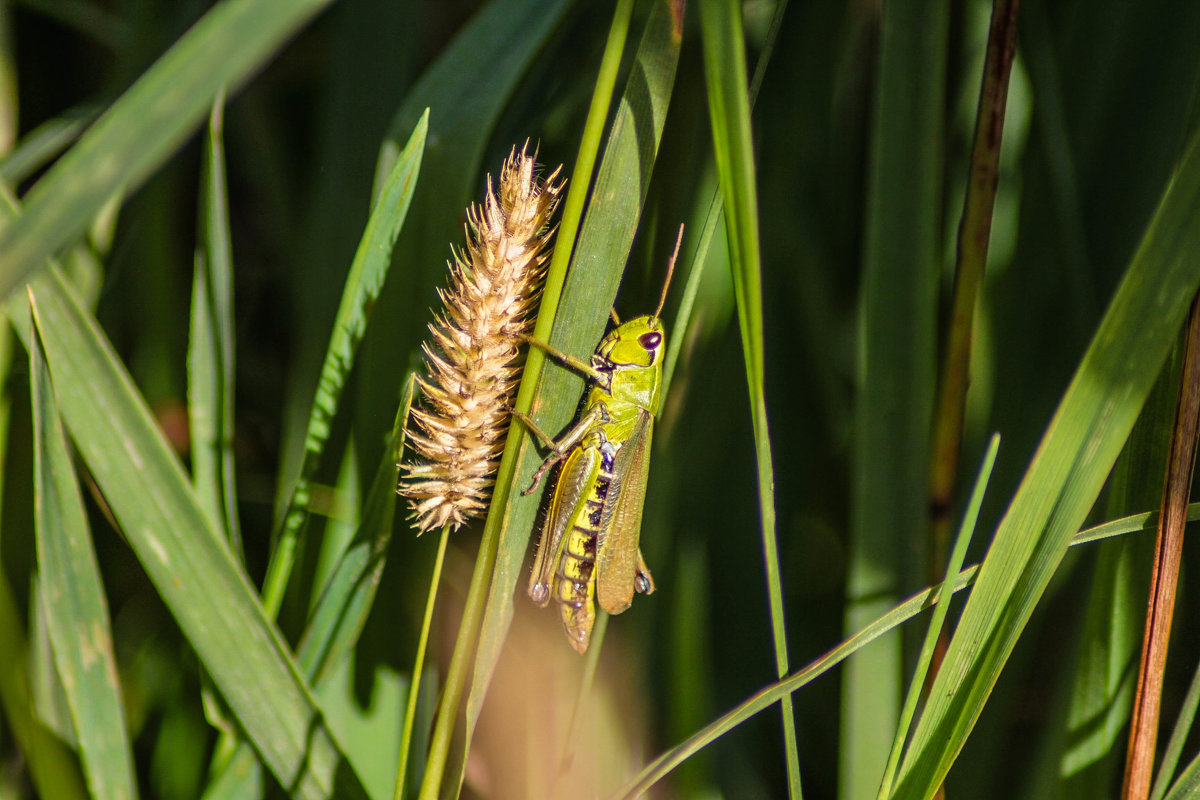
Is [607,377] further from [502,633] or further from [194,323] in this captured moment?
[194,323]

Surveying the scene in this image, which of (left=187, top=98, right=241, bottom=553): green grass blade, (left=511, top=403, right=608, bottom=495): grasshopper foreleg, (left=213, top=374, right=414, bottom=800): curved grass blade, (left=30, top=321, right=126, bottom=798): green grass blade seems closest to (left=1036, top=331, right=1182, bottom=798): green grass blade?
(left=511, top=403, right=608, bottom=495): grasshopper foreleg

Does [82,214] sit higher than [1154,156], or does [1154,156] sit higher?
[1154,156]

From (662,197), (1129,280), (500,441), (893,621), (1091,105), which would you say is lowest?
(893,621)

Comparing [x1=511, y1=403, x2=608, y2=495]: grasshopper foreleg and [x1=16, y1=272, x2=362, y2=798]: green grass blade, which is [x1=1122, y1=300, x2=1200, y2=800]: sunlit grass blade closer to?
[x1=511, y1=403, x2=608, y2=495]: grasshopper foreleg

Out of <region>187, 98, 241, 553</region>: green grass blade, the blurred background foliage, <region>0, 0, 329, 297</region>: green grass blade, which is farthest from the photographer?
the blurred background foliage

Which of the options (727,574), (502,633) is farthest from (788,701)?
(727,574)

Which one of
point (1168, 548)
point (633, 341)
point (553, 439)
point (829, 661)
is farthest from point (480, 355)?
point (1168, 548)

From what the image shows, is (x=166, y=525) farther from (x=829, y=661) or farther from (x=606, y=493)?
(x=829, y=661)

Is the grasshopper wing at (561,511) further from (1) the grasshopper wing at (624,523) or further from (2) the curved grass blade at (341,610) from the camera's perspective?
(2) the curved grass blade at (341,610)
